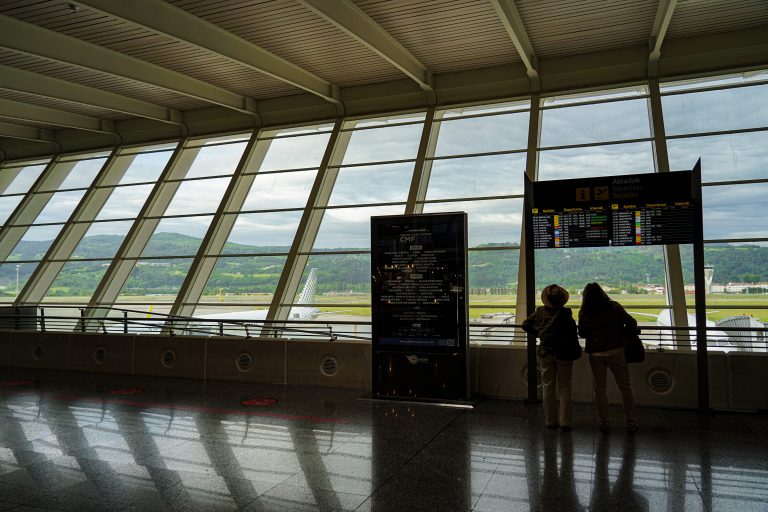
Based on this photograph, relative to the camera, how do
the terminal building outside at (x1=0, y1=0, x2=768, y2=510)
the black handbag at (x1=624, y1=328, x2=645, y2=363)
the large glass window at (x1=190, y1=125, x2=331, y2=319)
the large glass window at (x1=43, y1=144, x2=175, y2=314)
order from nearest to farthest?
the black handbag at (x1=624, y1=328, x2=645, y2=363) → the terminal building outside at (x1=0, y1=0, x2=768, y2=510) → the large glass window at (x1=190, y1=125, x2=331, y2=319) → the large glass window at (x1=43, y1=144, x2=175, y2=314)

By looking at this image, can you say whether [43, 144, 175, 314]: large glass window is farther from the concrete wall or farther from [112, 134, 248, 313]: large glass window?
the concrete wall

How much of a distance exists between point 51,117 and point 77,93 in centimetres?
293

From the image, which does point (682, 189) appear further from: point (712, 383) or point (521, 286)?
point (521, 286)

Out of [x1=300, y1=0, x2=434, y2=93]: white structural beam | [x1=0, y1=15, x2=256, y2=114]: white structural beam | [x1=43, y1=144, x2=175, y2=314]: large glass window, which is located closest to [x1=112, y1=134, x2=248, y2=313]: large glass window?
[x1=43, y1=144, x2=175, y2=314]: large glass window

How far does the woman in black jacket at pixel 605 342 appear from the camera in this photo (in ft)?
21.6

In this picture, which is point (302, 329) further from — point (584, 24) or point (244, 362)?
point (584, 24)

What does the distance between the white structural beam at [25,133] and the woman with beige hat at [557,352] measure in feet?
58.7

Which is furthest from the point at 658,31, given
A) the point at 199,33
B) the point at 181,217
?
the point at 181,217

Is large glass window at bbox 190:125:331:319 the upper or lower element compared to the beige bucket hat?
upper

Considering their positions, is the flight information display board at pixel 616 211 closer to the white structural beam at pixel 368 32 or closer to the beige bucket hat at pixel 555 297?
the beige bucket hat at pixel 555 297

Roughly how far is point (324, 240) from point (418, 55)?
4.71 metres

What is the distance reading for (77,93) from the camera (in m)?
14.0

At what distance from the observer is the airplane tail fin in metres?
12.3

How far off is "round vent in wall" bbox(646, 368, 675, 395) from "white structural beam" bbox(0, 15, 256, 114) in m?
11.6
